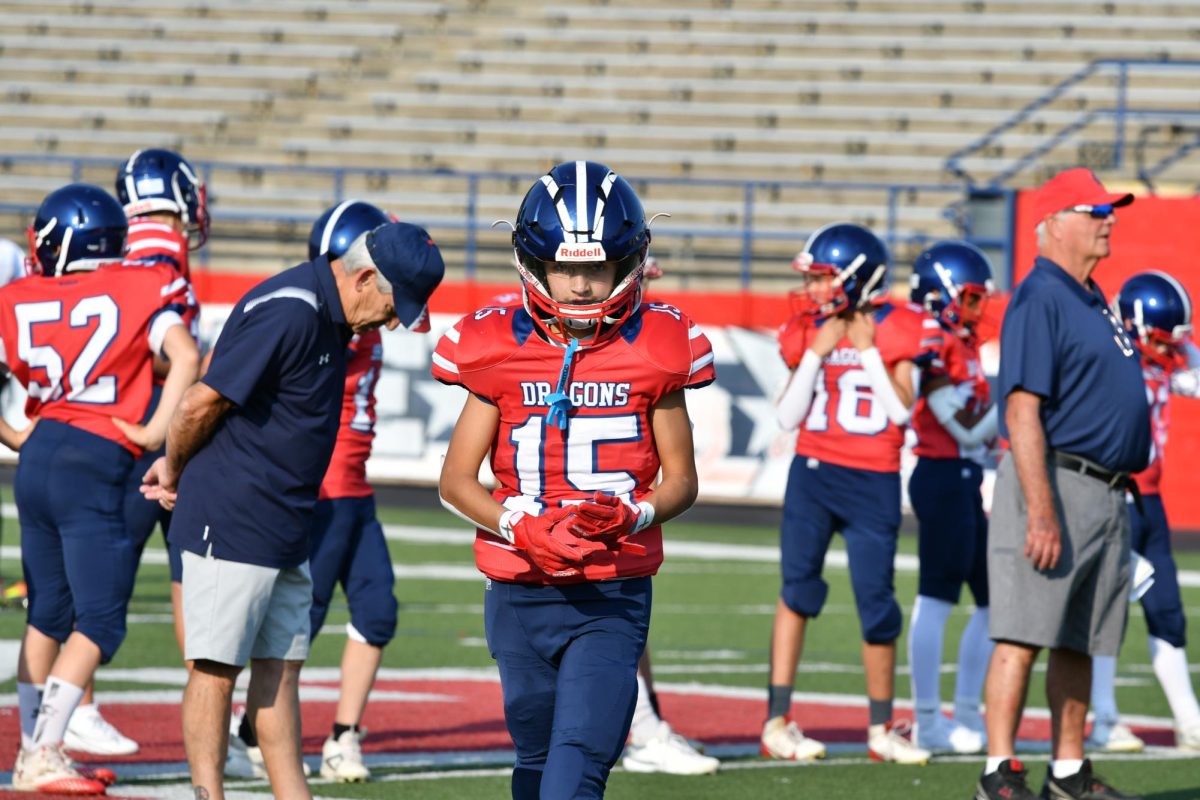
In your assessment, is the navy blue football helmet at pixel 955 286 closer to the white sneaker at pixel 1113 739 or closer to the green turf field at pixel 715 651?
the white sneaker at pixel 1113 739

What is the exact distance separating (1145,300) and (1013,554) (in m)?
2.48

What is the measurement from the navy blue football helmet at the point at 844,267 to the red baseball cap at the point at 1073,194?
1189 mm

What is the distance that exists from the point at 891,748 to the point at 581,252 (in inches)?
131

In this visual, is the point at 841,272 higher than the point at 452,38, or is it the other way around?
the point at 452,38

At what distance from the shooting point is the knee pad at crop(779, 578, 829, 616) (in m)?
7.00

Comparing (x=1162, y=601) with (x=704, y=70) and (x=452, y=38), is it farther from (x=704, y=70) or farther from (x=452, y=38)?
(x=452, y=38)

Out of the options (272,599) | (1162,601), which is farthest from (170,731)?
(1162,601)

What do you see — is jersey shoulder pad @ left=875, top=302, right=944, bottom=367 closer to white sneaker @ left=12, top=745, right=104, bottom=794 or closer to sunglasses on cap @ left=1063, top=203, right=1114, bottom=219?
sunglasses on cap @ left=1063, top=203, right=1114, bottom=219

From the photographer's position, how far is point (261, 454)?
4.92 m

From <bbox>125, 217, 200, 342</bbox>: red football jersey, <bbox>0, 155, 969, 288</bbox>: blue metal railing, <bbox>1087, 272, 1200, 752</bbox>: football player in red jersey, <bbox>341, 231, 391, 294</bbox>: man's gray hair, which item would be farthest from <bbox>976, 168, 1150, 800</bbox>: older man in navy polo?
<bbox>0, 155, 969, 288</bbox>: blue metal railing

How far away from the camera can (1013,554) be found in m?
5.75

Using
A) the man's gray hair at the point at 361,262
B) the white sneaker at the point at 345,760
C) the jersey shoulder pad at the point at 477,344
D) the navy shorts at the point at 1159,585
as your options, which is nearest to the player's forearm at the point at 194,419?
the man's gray hair at the point at 361,262

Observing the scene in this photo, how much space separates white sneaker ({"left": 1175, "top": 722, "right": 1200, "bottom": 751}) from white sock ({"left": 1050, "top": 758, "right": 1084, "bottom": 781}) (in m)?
1.70

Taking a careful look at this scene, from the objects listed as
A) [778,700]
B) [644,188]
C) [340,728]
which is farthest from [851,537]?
[644,188]
